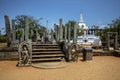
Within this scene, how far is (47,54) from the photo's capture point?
760 cm

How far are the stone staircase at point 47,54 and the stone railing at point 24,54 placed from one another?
20.8 inches

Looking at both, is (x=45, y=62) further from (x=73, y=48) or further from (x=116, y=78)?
(x=116, y=78)

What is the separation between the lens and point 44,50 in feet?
25.8

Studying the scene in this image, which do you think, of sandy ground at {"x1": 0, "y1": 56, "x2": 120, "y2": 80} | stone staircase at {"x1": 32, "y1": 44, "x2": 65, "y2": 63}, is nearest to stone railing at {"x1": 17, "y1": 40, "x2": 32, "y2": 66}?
stone staircase at {"x1": 32, "y1": 44, "x2": 65, "y2": 63}

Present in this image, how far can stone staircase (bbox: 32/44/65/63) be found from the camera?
699cm

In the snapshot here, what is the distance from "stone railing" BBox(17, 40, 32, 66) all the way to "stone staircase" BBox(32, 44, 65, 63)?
0.53 metres

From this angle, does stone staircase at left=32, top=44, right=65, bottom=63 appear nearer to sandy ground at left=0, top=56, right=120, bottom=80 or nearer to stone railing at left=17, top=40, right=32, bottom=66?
stone railing at left=17, top=40, right=32, bottom=66

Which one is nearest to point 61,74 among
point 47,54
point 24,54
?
point 24,54

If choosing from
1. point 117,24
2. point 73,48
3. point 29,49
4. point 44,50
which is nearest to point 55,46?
point 44,50

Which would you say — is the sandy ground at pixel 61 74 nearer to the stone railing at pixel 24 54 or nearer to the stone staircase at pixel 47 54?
the stone railing at pixel 24 54

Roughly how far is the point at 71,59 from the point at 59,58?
Result: 0.82 meters

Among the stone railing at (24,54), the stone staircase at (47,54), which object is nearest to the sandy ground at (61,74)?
the stone railing at (24,54)

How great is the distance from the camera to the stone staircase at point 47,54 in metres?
6.99

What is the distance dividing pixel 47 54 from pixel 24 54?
181 cm
